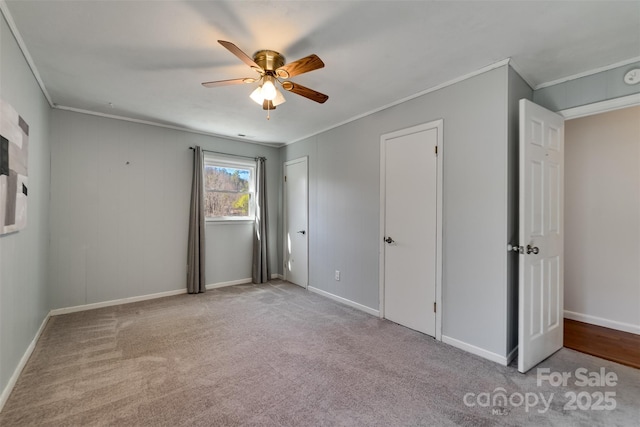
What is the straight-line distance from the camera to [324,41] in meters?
2.04

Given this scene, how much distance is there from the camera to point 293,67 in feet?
6.38

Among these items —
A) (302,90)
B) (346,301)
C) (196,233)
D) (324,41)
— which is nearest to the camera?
(324,41)

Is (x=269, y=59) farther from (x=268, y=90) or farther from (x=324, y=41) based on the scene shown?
(x=324, y=41)

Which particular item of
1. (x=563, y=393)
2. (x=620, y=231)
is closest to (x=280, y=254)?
(x=563, y=393)

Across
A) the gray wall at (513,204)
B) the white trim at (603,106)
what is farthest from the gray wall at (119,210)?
the white trim at (603,106)

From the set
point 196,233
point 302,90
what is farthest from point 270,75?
point 196,233

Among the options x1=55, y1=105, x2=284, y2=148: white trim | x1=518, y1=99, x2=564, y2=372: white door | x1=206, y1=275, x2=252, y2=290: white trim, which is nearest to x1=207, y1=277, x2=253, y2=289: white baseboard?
x1=206, y1=275, x2=252, y2=290: white trim

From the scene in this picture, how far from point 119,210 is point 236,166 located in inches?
70.2

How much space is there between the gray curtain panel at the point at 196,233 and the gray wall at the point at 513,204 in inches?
150

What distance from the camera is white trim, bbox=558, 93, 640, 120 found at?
2.21 m

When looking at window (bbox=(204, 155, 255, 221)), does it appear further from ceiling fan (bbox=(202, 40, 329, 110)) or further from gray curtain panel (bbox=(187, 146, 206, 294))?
ceiling fan (bbox=(202, 40, 329, 110))

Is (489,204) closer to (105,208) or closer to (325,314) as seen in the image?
(325,314)

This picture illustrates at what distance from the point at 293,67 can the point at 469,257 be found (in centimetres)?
212

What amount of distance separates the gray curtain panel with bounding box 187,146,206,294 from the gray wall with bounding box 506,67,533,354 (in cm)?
380
